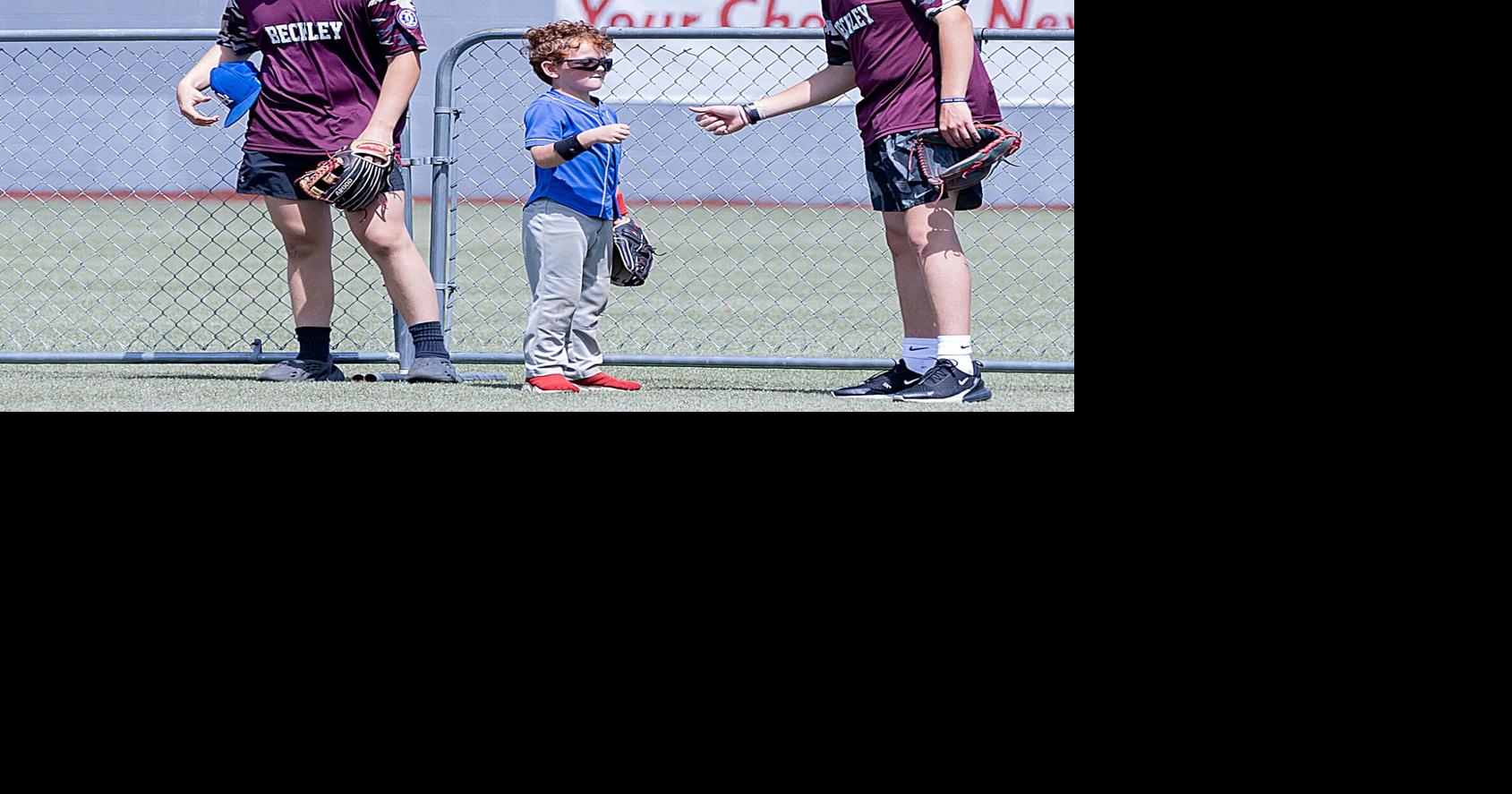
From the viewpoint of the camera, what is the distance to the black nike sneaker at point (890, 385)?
454 cm

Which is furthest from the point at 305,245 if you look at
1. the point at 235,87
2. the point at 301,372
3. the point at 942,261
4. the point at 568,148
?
the point at 942,261

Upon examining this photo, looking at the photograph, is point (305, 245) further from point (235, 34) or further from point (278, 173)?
point (235, 34)

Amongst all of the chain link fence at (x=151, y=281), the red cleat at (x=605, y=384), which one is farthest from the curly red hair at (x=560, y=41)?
the chain link fence at (x=151, y=281)

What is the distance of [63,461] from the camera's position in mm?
1761

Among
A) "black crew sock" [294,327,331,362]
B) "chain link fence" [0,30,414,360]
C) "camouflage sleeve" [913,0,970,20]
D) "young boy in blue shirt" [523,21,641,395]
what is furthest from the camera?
"chain link fence" [0,30,414,360]

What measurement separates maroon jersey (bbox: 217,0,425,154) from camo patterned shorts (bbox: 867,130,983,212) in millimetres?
1386

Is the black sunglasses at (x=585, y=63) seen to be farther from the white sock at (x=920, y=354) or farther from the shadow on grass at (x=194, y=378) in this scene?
the shadow on grass at (x=194, y=378)

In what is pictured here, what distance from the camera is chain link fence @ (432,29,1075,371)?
231 inches

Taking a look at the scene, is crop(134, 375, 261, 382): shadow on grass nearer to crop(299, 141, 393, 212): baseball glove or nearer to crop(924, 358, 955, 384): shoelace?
crop(299, 141, 393, 212): baseball glove

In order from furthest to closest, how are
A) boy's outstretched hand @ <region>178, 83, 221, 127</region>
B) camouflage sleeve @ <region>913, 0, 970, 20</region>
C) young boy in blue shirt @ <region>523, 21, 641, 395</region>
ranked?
boy's outstretched hand @ <region>178, 83, 221, 127</region>
young boy in blue shirt @ <region>523, 21, 641, 395</region>
camouflage sleeve @ <region>913, 0, 970, 20</region>

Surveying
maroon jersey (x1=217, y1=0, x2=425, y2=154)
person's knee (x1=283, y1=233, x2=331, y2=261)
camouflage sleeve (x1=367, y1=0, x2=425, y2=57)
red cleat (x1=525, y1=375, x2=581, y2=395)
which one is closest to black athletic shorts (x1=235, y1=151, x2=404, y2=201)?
maroon jersey (x1=217, y1=0, x2=425, y2=154)

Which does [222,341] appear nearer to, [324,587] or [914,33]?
[914,33]

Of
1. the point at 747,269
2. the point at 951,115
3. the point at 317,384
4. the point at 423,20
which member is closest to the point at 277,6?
the point at 317,384

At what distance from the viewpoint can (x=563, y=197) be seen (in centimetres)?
443
